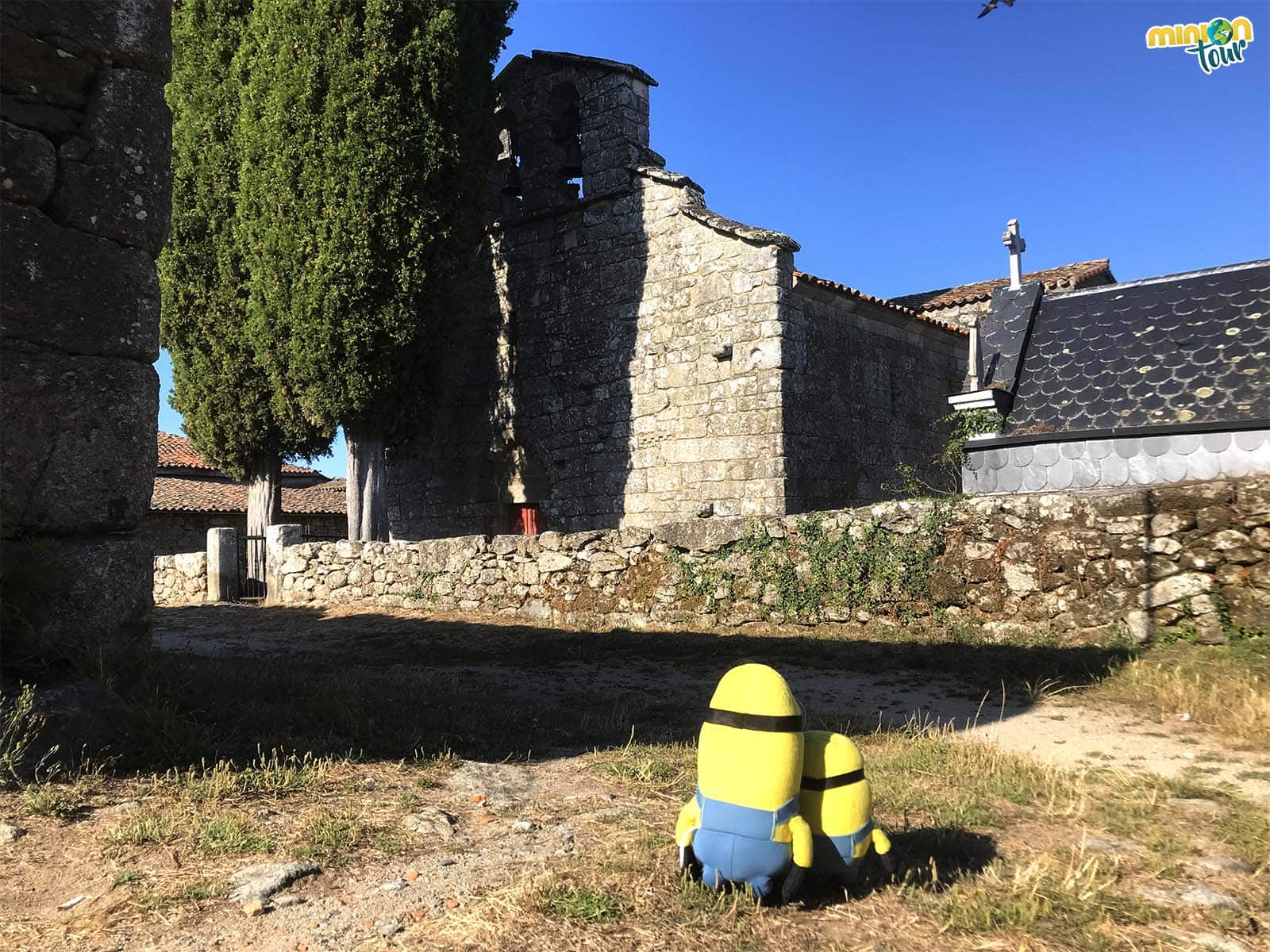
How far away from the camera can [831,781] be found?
2.86 meters

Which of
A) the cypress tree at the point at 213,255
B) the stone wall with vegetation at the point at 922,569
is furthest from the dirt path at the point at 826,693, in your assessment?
the cypress tree at the point at 213,255

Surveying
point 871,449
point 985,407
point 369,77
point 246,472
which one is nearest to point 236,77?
point 369,77

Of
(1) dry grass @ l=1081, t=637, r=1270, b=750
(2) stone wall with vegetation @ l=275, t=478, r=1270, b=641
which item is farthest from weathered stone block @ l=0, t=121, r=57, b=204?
(2) stone wall with vegetation @ l=275, t=478, r=1270, b=641

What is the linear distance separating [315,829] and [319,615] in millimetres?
9586

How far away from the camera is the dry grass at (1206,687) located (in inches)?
199

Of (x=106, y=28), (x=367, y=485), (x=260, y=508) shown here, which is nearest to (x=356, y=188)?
(x=367, y=485)

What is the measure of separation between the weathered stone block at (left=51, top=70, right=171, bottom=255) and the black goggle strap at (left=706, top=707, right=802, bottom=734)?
4051mm

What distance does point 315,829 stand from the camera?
11.0 feet

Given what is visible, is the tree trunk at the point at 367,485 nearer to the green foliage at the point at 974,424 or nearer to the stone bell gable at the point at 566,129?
the stone bell gable at the point at 566,129

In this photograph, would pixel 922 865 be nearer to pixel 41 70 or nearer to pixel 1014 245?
pixel 41 70

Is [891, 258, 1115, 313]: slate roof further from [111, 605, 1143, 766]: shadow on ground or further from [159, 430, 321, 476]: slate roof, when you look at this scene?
[159, 430, 321, 476]: slate roof

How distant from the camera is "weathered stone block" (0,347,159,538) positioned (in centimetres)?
420

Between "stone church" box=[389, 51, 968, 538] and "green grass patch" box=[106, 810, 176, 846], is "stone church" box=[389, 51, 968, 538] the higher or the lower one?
the higher one

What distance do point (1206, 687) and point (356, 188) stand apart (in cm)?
1239
